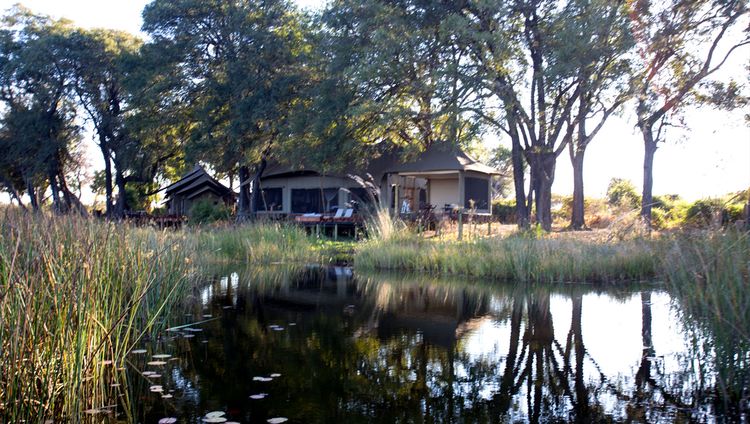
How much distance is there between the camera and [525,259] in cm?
1225

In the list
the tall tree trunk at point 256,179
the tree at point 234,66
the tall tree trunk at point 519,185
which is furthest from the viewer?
the tall tree trunk at point 256,179

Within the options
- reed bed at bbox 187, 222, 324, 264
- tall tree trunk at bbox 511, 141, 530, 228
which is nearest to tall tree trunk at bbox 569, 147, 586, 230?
tall tree trunk at bbox 511, 141, 530, 228

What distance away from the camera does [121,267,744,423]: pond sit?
449 cm

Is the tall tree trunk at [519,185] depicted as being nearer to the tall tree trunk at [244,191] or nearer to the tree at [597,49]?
the tree at [597,49]

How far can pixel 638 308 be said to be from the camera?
8.93 m

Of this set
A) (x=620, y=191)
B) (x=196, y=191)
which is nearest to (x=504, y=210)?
(x=620, y=191)

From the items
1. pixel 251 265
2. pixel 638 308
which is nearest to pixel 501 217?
pixel 251 265

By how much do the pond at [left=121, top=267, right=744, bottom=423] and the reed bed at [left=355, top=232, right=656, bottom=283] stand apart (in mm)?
2278

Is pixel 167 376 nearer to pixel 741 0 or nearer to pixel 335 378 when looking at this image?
pixel 335 378

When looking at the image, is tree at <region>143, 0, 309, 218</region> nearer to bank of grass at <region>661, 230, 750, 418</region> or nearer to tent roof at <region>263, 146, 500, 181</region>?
tent roof at <region>263, 146, 500, 181</region>

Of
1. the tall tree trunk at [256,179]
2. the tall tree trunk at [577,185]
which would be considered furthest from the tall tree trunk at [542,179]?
the tall tree trunk at [256,179]

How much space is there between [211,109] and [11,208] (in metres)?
20.0

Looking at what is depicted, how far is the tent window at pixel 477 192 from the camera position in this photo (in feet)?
84.5

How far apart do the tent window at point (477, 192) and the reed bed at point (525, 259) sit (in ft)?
37.9
